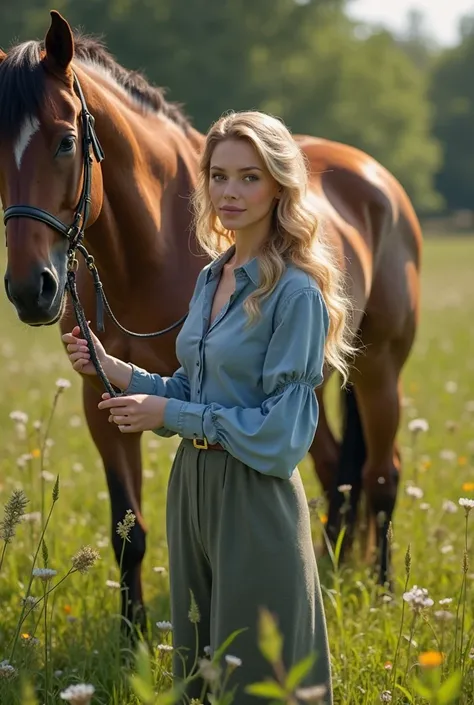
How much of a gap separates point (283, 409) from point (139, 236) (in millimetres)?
1399

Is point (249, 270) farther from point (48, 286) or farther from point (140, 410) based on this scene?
point (48, 286)

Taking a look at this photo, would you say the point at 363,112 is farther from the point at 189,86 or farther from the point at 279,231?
the point at 279,231

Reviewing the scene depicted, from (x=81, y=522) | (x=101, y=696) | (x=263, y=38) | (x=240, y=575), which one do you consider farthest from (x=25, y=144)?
(x=263, y=38)

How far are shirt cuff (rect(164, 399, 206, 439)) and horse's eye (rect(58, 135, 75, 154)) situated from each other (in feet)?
2.82

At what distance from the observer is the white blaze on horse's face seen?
2.68 m

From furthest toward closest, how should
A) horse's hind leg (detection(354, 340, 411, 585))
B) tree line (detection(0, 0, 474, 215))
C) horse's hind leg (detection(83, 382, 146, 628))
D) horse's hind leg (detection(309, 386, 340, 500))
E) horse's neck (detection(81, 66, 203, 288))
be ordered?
1. tree line (detection(0, 0, 474, 215))
2. horse's hind leg (detection(309, 386, 340, 500))
3. horse's hind leg (detection(354, 340, 411, 585))
4. horse's hind leg (detection(83, 382, 146, 628))
5. horse's neck (detection(81, 66, 203, 288))

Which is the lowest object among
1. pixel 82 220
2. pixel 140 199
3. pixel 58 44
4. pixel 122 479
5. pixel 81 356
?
pixel 122 479

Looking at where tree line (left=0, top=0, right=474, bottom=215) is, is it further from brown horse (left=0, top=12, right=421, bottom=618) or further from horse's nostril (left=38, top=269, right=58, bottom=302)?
horse's nostril (left=38, top=269, right=58, bottom=302)

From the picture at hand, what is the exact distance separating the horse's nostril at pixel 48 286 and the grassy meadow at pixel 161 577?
0.62 m

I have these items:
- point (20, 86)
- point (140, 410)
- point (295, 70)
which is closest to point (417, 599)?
point (140, 410)

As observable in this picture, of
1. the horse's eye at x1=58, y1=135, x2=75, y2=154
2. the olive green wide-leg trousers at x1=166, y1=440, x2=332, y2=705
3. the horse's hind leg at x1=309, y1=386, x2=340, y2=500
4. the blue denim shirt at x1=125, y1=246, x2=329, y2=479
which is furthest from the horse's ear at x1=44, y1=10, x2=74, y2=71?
the horse's hind leg at x1=309, y1=386, x2=340, y2=500

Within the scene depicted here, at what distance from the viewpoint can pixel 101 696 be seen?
316 cm

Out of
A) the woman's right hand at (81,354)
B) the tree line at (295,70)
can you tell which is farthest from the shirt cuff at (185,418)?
the tree line at (295,70)

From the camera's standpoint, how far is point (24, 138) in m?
2.69
